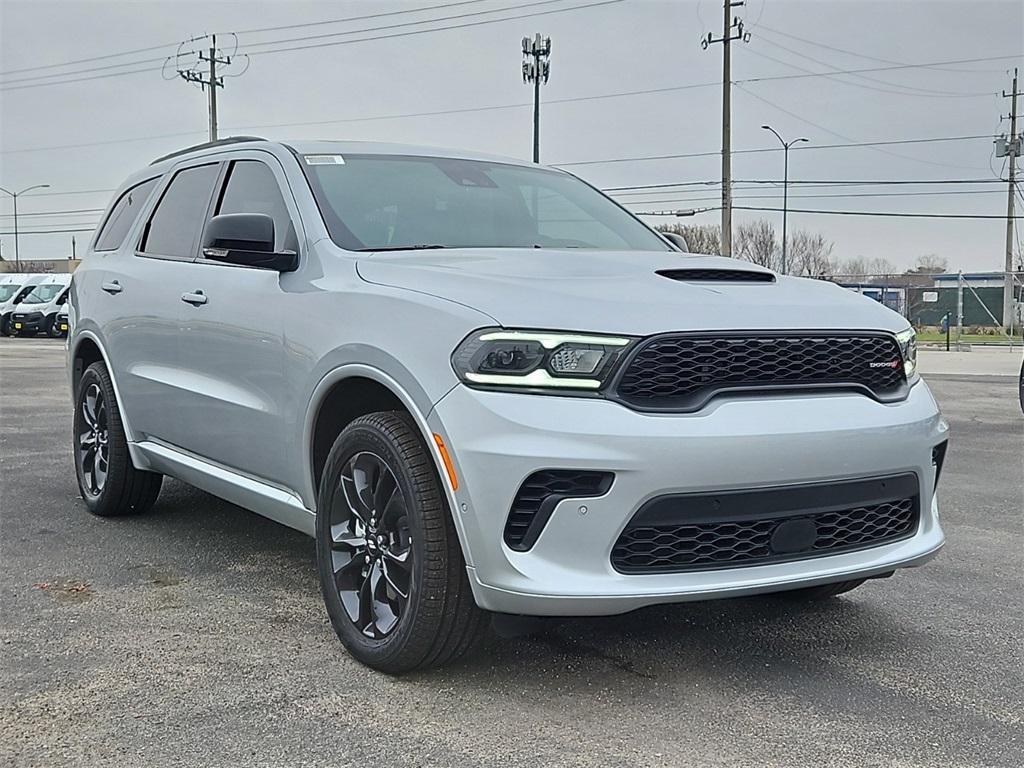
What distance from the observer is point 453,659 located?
11.1ft

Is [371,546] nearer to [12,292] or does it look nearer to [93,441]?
[93,441]

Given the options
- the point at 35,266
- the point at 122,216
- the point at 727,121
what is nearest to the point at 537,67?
the point at 727,121

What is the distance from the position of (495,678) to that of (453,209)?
1.92 meters

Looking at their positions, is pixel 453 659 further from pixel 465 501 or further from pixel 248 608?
pixel 248 608

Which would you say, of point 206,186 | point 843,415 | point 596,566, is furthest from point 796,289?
point 206,186

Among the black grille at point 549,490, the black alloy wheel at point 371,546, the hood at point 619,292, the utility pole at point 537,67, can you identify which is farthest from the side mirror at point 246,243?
the utility pole at point 537,67

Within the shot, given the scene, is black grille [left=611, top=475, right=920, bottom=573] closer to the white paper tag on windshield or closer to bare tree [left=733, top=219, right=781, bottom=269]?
the white paper tag on windshield

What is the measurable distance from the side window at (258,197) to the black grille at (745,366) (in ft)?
5.48

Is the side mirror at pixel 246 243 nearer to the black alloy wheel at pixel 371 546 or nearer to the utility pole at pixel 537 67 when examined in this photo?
the black alloy wheel at pixel 371 546

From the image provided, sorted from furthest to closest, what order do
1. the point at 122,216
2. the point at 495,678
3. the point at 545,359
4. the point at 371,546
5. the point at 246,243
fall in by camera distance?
the point at 122,216
the point at 246,243
the point at 371,546
the point at 495,678
the point at 545,359

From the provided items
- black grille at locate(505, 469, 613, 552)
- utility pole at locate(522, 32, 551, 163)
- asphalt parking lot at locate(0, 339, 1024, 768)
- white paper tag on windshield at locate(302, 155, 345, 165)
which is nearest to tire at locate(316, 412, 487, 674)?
asphalt parking lot at locate(0, 339, 1024, 768)

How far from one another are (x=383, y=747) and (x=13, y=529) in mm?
3343

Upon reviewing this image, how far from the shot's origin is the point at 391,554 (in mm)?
3412

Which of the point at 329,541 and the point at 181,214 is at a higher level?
the point at 181,214
